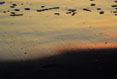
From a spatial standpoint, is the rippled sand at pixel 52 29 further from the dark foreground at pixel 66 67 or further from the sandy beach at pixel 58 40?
the dark foreground at pixel 66 67

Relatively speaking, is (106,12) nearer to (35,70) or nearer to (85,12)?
(85,12)

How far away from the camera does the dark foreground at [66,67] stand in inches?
324

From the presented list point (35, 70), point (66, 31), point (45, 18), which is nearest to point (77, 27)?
point (66, 31)

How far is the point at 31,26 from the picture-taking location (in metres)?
12.4

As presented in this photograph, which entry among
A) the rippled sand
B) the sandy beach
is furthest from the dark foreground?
the rippled sand

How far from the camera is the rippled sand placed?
402 inches

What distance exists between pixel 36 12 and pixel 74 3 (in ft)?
9.62

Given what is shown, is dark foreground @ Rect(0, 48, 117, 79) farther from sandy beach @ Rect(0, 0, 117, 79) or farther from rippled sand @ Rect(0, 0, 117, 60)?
rippled sand @ Rect(0, 0, 117, 60)

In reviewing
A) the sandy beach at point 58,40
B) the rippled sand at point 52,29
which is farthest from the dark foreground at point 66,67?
the rippled sand at point 52,29

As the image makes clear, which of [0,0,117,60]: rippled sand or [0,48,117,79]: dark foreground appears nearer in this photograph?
[0,48,117,79]: dark foreground

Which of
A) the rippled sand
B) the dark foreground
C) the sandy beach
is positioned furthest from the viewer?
the rippled sand

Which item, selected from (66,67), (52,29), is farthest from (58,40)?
(66,67)

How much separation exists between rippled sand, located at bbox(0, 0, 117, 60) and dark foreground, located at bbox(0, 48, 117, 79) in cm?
57

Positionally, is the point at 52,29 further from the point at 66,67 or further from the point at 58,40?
the point at 66,67
